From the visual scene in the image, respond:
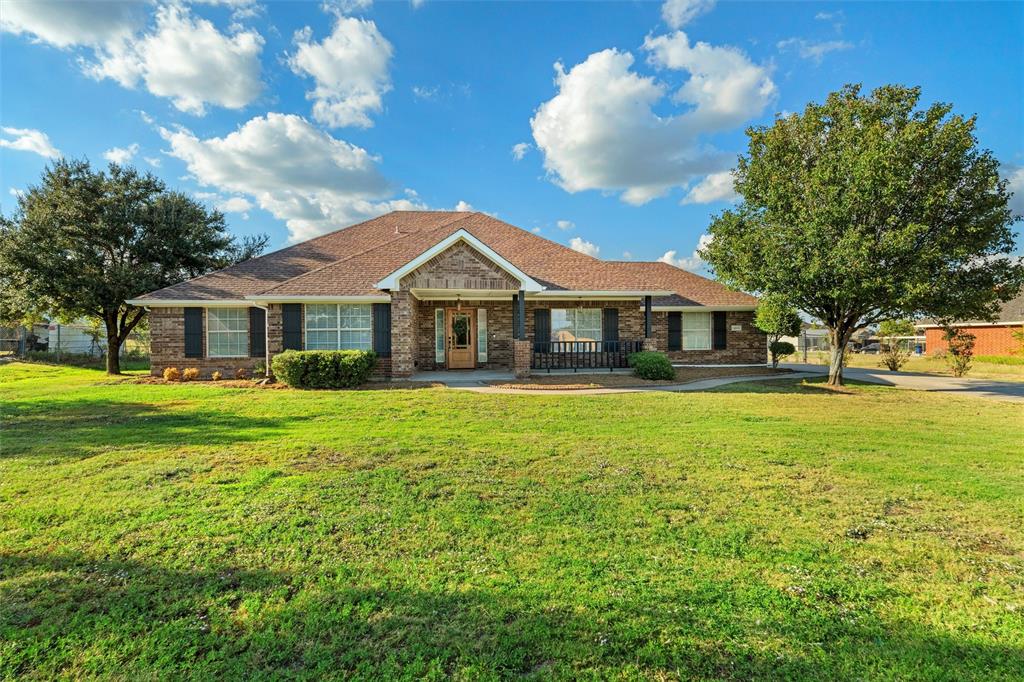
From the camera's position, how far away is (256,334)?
16188 millimetres

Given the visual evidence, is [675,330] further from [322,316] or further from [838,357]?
[322,316]

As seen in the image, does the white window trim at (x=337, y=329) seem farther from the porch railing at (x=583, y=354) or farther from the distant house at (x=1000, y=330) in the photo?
the distant house at (x=1000, y=330)

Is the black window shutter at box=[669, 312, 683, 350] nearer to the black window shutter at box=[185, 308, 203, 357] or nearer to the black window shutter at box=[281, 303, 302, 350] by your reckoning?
the black window shutter at box=[281, 303, 302, 350]

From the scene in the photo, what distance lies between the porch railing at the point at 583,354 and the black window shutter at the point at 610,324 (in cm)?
111

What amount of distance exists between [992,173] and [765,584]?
16.0 metres

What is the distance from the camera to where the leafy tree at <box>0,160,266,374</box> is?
18.1 metres

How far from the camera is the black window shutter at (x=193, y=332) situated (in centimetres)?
1597

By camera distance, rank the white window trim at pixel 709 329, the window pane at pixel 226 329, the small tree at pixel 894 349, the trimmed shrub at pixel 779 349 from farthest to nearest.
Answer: the small tree at pixel 894 349, the white window trim at pixel 709 329, the trimmed shrub at pixel 779 349, the window pane at pixel 226 329

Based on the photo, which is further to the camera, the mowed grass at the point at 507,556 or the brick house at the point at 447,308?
the brick house at the point at 447,308

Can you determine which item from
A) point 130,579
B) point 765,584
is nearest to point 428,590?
point 130,579

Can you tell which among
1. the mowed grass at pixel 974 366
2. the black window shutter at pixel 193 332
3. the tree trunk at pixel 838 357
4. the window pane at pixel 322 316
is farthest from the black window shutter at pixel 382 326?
the mowed grass at pixel 974 366

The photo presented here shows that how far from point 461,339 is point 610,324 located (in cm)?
596

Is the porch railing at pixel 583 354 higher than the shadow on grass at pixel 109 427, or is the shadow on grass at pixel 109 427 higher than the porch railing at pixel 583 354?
the porch railing at pixel 583 354

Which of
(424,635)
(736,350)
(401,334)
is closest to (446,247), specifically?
(401,334)
